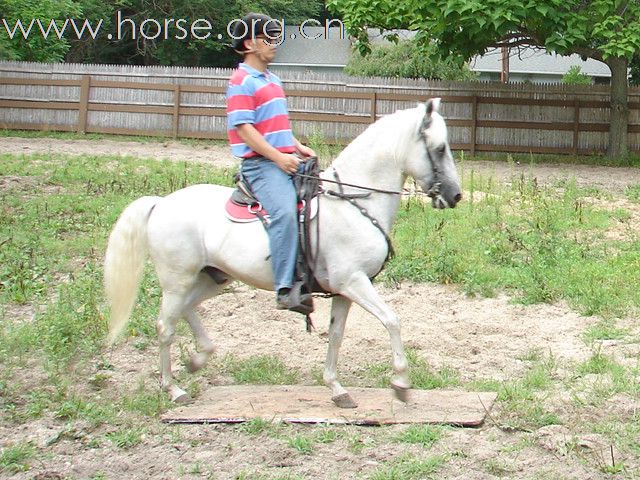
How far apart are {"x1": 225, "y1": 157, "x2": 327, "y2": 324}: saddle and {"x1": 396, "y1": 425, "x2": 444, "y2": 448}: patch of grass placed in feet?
4.16

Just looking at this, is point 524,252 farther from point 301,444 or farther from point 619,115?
point 619,115

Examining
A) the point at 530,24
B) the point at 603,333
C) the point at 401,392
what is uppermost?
the point at 530,24

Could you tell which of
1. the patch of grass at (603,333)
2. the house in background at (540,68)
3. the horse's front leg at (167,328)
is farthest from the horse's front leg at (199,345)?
the house in background at (540,68)

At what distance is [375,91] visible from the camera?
26.5 m

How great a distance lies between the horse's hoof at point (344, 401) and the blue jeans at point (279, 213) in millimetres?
880

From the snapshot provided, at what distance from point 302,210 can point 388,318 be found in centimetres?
102

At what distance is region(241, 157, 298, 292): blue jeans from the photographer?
661cm

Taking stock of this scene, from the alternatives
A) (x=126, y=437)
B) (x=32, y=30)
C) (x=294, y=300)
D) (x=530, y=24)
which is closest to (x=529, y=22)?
(x=530, y=24)

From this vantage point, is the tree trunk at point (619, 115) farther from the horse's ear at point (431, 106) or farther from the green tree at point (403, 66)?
the horse's ear at point (431, 106)

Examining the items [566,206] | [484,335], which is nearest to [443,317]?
[484,335]

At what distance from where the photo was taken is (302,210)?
6766mm

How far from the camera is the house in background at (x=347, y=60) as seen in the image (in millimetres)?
43781

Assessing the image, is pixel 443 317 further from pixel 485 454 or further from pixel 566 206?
pixel 566 206

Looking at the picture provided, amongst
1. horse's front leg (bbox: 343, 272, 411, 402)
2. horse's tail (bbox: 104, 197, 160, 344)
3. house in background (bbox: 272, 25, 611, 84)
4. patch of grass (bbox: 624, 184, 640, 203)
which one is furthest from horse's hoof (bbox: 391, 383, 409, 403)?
house in background (bbox: 272, 25, 611, 84)
